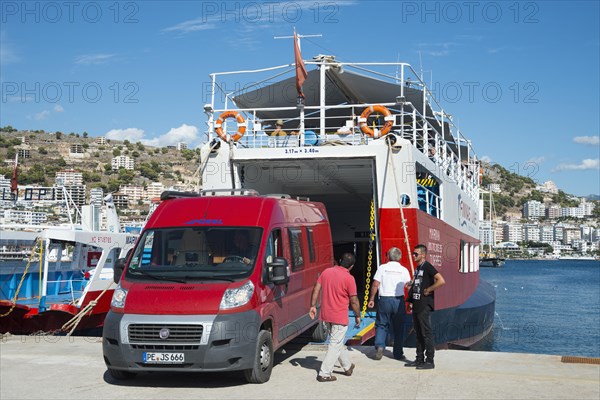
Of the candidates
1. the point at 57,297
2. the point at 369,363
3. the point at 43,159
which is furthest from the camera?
the point at 43,159

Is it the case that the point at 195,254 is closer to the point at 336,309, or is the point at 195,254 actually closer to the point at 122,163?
the point at 336,309

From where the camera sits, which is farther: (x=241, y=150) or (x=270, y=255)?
(x=241, y=150)

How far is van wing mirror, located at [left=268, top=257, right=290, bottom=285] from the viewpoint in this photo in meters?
8.75

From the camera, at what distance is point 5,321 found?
53.0 feet

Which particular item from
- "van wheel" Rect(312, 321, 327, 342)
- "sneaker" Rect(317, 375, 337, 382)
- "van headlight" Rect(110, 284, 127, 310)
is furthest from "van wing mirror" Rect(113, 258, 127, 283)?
"van wheel" Rect(312, 321, 327, 342)

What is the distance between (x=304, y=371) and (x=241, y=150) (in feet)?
23.2

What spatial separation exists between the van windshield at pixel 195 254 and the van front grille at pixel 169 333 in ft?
2.33

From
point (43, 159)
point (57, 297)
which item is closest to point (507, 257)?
point (43, 159)

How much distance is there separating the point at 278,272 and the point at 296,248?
1535 mm

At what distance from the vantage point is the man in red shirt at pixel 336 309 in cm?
862

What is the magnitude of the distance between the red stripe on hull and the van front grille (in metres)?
6.85

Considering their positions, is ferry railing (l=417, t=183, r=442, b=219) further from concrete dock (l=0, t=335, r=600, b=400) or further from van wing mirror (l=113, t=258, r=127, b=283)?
van wing mirror (l=113, t=258, r=127, b=283)

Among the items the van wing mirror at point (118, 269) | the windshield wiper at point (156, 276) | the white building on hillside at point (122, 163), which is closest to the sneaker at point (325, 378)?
the windshield wiper at point (156, 276)

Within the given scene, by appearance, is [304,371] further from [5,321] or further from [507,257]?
[507,257]
